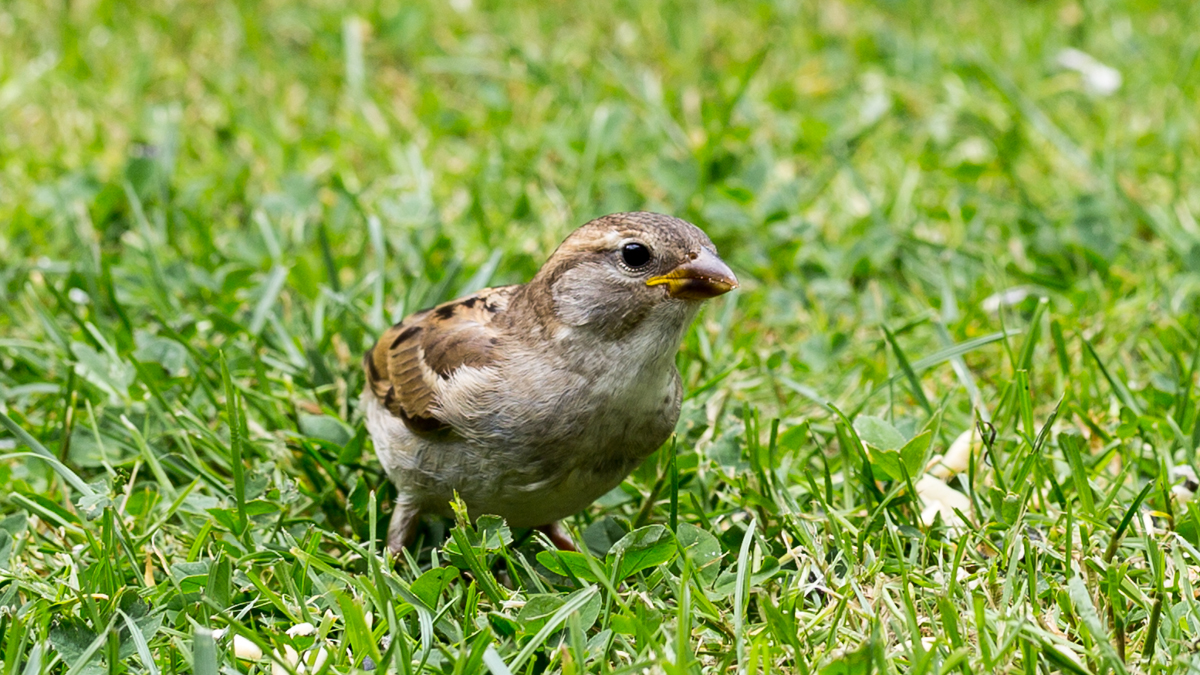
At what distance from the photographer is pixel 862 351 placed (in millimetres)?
4660

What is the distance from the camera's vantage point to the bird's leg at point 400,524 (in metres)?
3.56

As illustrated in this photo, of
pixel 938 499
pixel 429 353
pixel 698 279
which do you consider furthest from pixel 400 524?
pixel 938 499

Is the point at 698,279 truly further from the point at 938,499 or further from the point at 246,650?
the point at 246,650

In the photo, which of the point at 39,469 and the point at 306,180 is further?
the point at 306,180

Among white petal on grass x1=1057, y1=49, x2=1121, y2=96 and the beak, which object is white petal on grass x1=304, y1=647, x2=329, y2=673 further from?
white petal on grass x1=1057, y1=49, x2=1121, y2=96

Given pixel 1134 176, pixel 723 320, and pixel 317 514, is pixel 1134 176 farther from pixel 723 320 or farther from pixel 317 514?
pixel 317 514

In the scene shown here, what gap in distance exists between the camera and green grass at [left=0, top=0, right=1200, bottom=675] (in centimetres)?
313

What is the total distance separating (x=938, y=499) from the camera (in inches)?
145

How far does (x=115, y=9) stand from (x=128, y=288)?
9.37 ft

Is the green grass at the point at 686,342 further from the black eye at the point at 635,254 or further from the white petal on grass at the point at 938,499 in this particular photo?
the black eye at the point at 635,254

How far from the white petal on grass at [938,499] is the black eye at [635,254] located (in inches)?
43.8

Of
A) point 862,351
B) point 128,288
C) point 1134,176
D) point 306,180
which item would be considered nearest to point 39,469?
point 128,288

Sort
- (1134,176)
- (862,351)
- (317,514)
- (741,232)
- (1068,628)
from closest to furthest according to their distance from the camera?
1. (1068,628)
2. (317,514)
3. (862,351)
4. (741,232)
5. (1134,176)

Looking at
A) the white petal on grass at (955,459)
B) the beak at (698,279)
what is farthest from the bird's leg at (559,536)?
the white petal on grass at (955,459)
